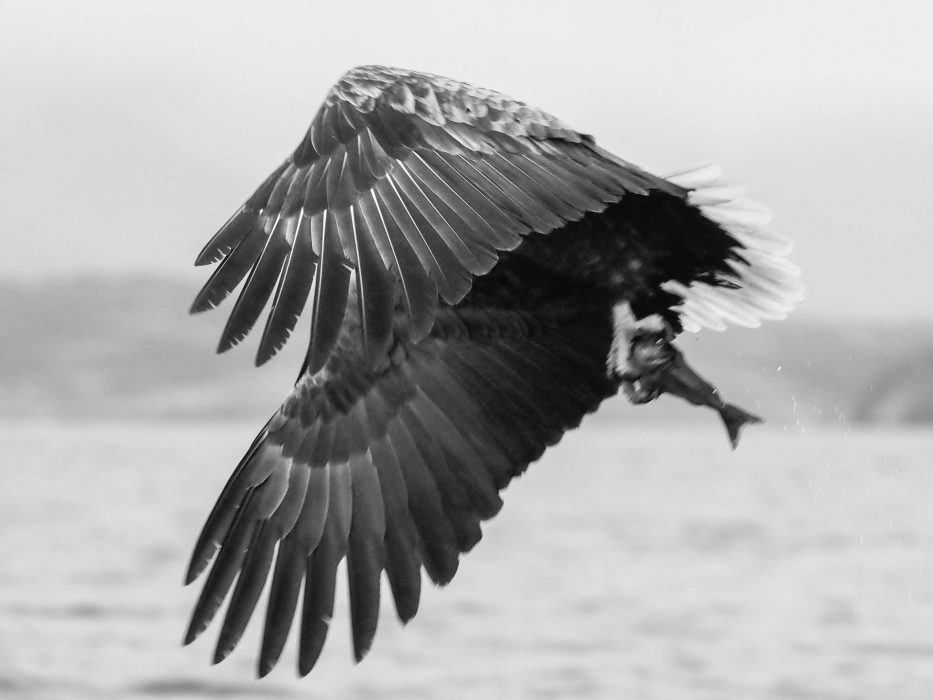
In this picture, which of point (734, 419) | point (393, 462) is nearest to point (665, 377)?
point (734, 419)

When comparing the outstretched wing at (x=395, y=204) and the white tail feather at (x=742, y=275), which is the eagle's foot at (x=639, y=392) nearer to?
the white tail feather at (x=742, y=275)

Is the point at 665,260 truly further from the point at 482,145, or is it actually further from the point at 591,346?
the point at 482,145

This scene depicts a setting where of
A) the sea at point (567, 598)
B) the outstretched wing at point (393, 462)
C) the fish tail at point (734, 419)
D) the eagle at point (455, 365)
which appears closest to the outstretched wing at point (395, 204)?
the eagle at point (455, 365)

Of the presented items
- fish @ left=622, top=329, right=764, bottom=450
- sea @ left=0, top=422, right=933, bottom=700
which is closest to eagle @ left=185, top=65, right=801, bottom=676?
fish @ left=622, top=329, right=764, bottom=450

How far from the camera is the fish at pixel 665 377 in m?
4.80

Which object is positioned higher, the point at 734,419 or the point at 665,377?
the point at 665,377

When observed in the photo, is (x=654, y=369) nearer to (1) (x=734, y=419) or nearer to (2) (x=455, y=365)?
(1) (x=734, y=419)

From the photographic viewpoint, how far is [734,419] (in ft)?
16.1

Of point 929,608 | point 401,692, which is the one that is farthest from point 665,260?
point 929,608

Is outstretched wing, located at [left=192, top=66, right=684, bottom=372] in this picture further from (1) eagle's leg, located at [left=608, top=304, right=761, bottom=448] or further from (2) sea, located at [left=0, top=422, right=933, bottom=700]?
(2) sea, located at [left=0, top=422, right=933, bottom=700]

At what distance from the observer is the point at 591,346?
501 cm

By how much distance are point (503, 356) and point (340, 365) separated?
0.47 meters

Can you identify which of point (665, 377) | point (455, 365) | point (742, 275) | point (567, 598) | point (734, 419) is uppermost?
point (567, 598)

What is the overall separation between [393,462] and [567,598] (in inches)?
725
